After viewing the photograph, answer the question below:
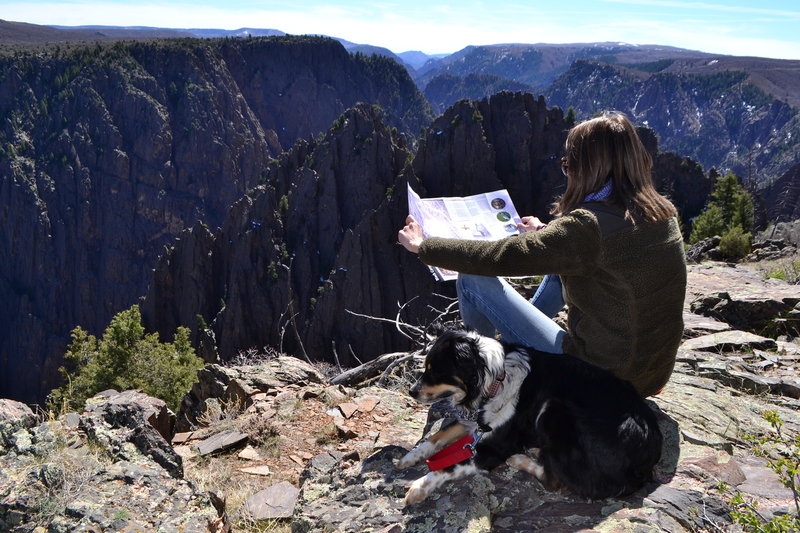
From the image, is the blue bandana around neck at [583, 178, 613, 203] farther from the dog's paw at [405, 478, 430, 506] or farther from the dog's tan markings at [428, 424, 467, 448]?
the dog's paw at [405, 478, 430, 506]

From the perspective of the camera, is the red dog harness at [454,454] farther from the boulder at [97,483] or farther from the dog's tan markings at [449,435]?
the boulder at [97,483]

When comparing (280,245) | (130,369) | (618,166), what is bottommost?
(280,245)

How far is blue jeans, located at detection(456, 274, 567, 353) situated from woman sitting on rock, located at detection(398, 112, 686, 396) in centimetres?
28

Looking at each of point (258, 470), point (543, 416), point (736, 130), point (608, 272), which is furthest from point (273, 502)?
point (736, 130)

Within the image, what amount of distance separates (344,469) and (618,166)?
118 inches

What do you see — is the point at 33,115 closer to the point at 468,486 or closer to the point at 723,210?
the point at 723,210

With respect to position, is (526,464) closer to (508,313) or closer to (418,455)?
(418,455)

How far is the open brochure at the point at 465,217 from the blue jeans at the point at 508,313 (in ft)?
5.67

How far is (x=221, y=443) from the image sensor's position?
19.2 ft

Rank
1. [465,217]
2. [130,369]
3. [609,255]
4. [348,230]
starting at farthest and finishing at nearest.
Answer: [348,230], [130,369], [465,217], [609,255]

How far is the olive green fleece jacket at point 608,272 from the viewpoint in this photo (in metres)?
3.36

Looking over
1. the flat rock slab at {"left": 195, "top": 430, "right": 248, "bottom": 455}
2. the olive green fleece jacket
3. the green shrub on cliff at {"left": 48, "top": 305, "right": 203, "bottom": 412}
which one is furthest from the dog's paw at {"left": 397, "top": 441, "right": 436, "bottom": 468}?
the green shrub on cliff at {"left": 48, "top": 305, "right": 203, "bottom": 412}

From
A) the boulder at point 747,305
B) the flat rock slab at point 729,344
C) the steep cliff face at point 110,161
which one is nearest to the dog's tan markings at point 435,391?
the flat rock slab at point 729,344

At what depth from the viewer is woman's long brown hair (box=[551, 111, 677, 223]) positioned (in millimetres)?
3480
